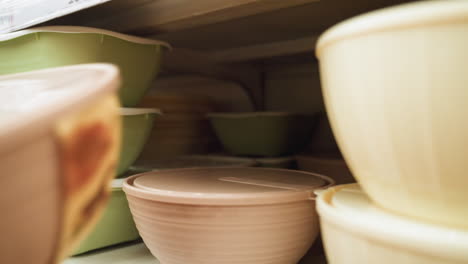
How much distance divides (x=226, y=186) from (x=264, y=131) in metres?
0.49

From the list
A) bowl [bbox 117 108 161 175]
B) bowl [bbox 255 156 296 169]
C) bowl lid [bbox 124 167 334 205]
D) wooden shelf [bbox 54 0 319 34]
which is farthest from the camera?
bowl [bbox 255 156 296 169]

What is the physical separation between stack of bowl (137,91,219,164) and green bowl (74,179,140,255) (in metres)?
0.27

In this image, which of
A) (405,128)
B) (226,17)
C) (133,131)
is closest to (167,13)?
(226,17)

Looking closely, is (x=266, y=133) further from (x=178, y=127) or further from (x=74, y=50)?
(x=74, y=50)

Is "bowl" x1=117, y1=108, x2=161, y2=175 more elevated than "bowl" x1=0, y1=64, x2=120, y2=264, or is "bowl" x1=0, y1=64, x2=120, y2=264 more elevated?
"bowl" x1=0, y1=64, x2=120, y2=264

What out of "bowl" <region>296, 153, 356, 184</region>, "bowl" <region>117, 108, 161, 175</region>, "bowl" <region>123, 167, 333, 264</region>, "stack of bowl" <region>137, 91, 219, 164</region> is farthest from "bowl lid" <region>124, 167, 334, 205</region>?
"stack of bowl" <region>137, 91, 219, 164</region>

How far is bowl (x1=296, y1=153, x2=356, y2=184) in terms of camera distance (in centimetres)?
98

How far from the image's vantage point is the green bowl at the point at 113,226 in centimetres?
81

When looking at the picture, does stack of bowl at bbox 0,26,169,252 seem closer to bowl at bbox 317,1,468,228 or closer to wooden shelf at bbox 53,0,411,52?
wooden shelf at bbox 53,0,411,52

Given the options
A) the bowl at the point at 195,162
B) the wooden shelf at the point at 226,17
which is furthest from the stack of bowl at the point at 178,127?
the wooden shelf at the point at 226,17

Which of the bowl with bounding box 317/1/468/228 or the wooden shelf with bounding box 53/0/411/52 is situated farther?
the wooden shelf with bounding box 53/0/411/52

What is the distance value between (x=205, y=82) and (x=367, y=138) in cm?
122

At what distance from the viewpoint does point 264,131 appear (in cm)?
114

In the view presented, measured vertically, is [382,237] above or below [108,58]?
below
